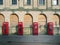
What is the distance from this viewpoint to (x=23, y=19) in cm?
2881

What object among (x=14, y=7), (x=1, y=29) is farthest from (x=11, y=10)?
(x=1, y=29)

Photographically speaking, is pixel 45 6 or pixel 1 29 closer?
pixel 1 29

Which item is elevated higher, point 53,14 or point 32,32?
point 53,14

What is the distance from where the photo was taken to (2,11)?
28859 mm

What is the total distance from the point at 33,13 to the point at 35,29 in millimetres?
4810

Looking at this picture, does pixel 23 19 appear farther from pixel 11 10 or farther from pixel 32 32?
pixel 32 32

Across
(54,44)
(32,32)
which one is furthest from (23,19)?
(54,44)

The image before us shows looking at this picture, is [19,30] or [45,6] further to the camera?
[45,6]

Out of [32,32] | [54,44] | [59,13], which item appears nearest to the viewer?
[54,44]

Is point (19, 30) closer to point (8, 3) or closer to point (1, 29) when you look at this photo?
point (1, 29)

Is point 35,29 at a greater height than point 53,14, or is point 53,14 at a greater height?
point 53,14

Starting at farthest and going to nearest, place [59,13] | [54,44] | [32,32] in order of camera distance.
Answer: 1. [59,13]
2. [32,32]
3. [54,44]

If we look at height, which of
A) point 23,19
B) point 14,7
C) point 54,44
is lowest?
point 54,44

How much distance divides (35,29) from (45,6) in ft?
20.5
